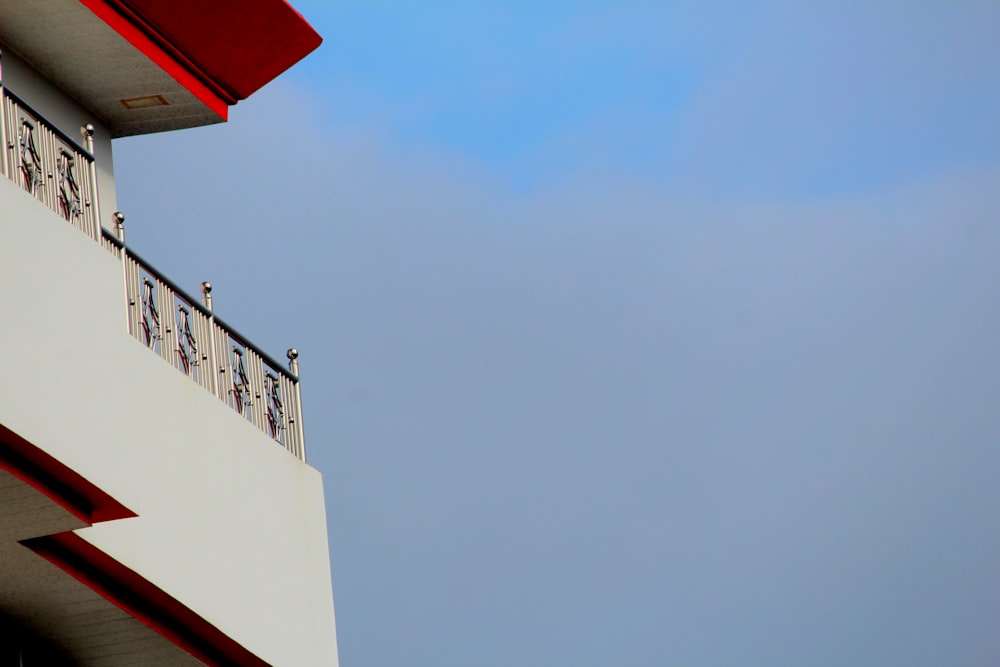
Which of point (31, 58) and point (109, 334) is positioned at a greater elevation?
point (31, 58)

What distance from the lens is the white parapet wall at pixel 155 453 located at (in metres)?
10.7

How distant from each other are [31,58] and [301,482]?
14.9ft

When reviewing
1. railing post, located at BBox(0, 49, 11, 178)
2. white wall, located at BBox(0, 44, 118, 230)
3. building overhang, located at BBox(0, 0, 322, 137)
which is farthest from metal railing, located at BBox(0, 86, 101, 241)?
building overhang, located at BBox(0, 0, 322, 137)

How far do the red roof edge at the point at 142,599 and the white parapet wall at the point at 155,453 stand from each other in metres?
0.08

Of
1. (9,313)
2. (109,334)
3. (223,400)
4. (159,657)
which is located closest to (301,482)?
(223,400)

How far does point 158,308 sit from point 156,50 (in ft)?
12.2

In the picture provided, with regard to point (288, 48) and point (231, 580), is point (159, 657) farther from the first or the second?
point (288, 48)

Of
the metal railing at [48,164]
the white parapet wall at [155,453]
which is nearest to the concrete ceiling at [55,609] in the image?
the white parapet wall at [155,453]

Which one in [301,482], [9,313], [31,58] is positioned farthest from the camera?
[31,58]

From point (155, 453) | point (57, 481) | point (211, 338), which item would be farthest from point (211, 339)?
point (57, 481)

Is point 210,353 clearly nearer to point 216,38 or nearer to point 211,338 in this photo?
point 211,338

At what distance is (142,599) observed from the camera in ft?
40.3

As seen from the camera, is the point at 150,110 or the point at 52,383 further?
the point at 150,110

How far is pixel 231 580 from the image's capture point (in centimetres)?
1320
